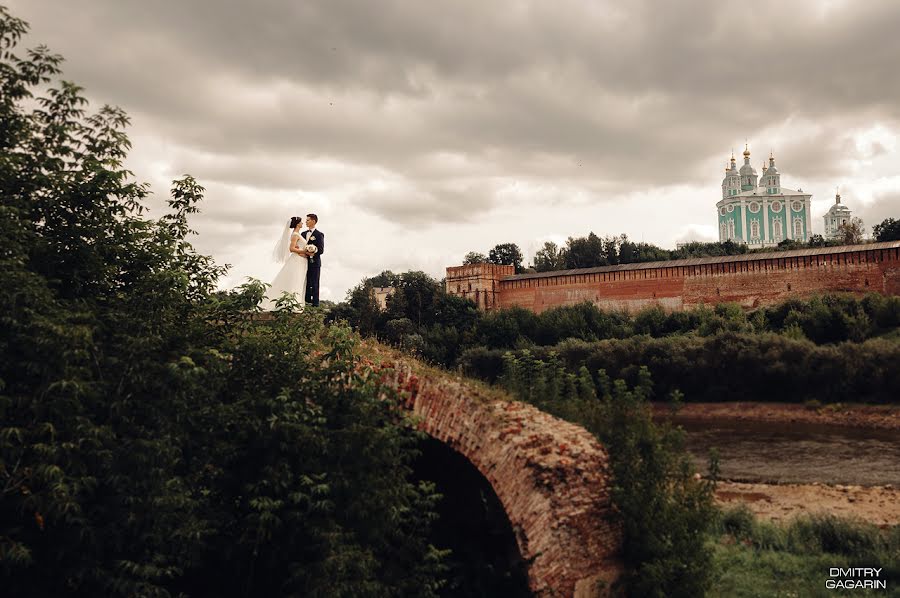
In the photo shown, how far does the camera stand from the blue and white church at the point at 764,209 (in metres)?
79.1

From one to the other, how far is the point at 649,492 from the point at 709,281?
28.1 meters

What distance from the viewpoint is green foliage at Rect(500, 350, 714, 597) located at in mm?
5758

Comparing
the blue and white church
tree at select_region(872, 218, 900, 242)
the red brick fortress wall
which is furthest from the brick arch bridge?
the blue and white church

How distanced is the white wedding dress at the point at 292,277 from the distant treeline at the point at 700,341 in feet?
29.8

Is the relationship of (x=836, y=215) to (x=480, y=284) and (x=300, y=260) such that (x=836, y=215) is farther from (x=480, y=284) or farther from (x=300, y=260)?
(x=300, y=260)

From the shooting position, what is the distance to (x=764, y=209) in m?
80.1

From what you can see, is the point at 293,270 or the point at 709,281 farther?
the point at 709,281

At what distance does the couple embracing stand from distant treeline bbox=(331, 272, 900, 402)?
897 centimetres

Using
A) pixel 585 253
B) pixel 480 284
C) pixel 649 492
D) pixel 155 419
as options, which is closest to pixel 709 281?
pixel 480 284

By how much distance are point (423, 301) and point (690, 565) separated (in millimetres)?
31702

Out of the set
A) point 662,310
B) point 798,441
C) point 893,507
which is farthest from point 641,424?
point 662,310

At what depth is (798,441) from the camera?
18.4m

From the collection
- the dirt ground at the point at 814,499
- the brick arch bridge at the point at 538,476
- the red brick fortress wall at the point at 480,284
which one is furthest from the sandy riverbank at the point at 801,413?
the red brick fortress wall at the point at 480,284

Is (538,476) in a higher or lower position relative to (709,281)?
lower
